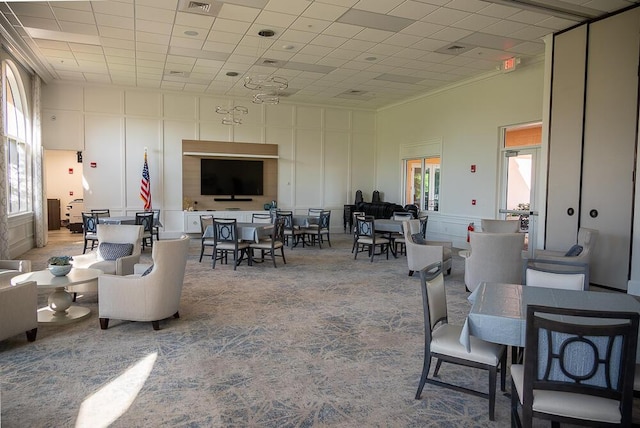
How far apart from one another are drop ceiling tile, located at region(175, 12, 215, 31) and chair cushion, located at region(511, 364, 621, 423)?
6502 millimetres

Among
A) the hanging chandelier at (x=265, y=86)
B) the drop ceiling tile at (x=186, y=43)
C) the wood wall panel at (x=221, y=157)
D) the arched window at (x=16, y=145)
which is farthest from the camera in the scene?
the wood wall panel at (x=221, y=157)

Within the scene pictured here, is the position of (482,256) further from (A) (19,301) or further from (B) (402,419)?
(A) (19,301)

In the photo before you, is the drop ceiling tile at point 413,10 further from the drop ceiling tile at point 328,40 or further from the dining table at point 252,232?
the dining table at point 252,232

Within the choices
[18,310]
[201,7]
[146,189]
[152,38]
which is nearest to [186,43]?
[152,38]

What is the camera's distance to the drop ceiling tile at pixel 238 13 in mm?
6238

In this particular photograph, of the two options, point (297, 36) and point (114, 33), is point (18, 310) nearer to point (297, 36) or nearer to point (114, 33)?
point (114, 33)

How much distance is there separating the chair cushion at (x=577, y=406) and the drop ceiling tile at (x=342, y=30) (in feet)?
20.1

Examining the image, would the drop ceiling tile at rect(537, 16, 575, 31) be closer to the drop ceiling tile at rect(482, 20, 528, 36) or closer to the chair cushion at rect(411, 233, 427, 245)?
the drop ceiling tile at rect(482, 20, 528, 36)

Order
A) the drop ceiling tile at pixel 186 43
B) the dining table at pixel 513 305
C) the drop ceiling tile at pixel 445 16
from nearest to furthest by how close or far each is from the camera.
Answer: the dining table at pixel 513 305
the drop ceiling tile at pixel 445 16
the drop ceiling tile at pixel 186 43

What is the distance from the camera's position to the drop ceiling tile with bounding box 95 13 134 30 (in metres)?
6.53

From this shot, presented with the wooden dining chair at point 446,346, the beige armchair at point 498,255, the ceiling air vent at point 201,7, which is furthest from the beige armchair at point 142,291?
the beige armchair at point 498,255

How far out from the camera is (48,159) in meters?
14.7

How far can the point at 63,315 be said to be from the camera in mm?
4867

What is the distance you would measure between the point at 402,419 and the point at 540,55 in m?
7.82
